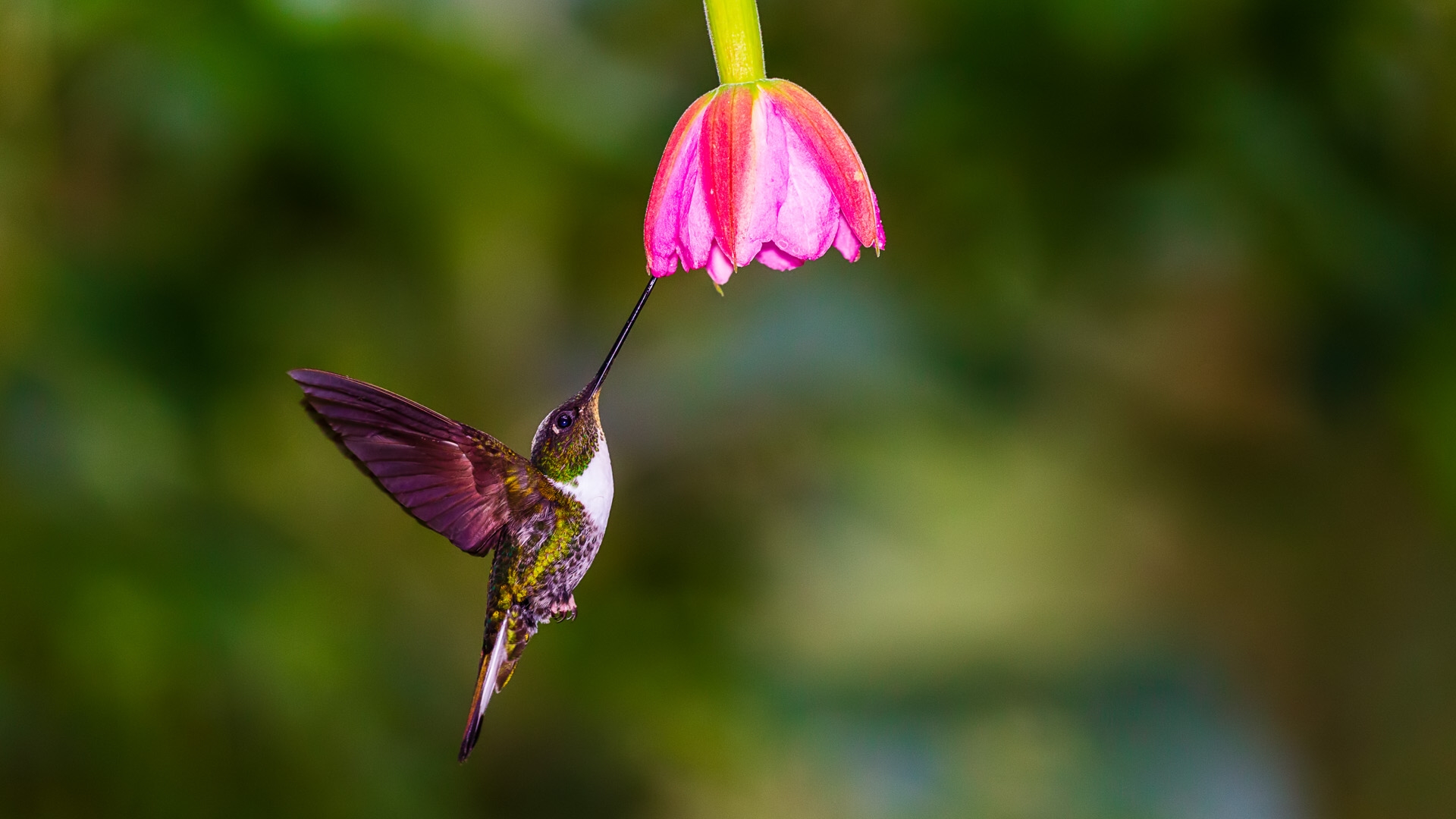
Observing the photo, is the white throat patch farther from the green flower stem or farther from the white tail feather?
the green flower stem

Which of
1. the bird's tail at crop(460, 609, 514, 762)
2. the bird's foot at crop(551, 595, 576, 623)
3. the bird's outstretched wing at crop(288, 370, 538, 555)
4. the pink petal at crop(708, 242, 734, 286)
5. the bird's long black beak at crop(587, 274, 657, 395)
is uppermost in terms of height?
the pink petal at crop(708, 242, 734, 286)

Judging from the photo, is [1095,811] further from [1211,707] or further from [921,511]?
[921,511]

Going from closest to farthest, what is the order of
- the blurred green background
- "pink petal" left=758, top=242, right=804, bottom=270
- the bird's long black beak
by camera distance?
the bird's long black beak
"pink petal" left=758, top=242, right=804, bottom=270
the blurred green background

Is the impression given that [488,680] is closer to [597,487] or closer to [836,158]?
[597,487]

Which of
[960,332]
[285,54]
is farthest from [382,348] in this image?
[960,332]

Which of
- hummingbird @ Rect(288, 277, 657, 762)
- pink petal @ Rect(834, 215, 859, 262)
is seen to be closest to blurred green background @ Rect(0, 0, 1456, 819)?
hummingbird @ Rect(288, 277, 657, 762)

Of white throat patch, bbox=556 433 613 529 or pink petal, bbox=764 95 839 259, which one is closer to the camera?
pink petal, bbox=764 95 839 259

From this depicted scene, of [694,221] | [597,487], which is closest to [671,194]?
[694,221]
